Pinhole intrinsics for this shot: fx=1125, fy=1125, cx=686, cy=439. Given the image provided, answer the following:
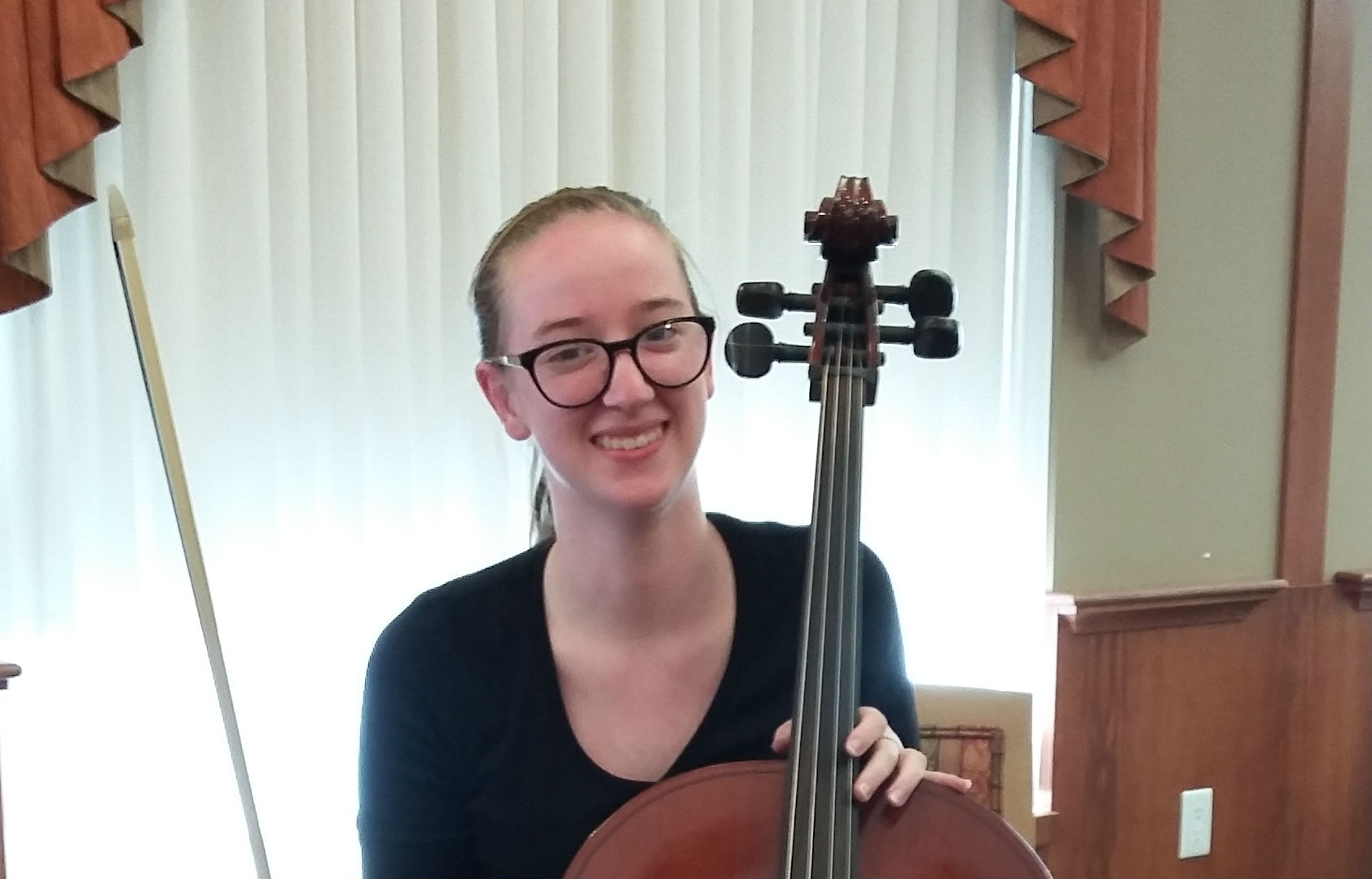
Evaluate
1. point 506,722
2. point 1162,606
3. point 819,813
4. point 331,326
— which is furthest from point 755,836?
point 1162,606

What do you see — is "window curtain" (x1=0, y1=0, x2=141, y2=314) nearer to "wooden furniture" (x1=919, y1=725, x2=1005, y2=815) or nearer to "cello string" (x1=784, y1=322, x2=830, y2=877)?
"cello string" (x1=784, y1=322, x2=830, y2=877)

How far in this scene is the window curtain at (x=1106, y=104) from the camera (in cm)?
156

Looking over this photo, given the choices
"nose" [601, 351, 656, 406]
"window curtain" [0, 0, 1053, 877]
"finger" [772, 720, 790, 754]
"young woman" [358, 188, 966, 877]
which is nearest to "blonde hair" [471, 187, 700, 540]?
"young woman" [358, 188, 966, 877]

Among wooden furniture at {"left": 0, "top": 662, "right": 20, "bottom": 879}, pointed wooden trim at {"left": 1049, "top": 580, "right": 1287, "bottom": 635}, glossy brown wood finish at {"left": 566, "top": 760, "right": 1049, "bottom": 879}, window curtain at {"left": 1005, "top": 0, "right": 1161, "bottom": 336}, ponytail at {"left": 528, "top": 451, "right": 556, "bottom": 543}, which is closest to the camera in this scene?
glossy brown wood finish at {"left": 566, "top": 760, "right": 1049, "bottom": 879}

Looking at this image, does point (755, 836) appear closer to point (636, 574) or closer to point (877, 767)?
point (877, 767)

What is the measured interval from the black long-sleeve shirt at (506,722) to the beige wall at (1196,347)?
0.90 metres

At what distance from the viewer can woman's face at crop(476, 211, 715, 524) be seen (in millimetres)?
851

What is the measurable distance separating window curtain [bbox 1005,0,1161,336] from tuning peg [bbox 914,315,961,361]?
2.52 feet

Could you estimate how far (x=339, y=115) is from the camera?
56.7 inches

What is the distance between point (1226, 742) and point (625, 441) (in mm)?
1435

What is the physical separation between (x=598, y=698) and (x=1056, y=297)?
1105mm

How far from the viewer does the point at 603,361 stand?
851mm

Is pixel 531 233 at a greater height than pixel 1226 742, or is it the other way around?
pixel 531 233

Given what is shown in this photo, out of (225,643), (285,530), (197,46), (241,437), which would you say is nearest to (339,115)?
(197,46)
